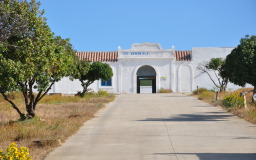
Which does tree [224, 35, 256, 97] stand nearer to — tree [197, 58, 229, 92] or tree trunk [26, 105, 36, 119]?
tree trunk [26, 105, 36, 119]

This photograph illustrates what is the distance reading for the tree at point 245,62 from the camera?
54.3 feet

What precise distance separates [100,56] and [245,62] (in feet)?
120

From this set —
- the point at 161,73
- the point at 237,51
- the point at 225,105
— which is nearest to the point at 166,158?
the point at 237,51

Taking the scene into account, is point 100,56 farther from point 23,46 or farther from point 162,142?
point 162,142

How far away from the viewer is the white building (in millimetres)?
51094

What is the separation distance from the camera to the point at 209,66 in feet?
152

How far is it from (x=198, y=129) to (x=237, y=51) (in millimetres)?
6184

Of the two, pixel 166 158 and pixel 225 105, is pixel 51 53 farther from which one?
pixel 225 105

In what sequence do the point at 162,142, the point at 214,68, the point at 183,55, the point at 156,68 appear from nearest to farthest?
the point at 162,142 < the point at 214,68 < the point at 156,68 < the point at 183,55

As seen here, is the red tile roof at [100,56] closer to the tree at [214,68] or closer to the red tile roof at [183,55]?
the red tile roof at [183,55]

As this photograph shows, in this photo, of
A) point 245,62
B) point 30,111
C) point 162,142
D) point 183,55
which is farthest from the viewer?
point 183,55

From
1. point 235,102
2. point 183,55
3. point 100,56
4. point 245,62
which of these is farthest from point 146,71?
point 245,62

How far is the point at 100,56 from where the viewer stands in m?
52.1

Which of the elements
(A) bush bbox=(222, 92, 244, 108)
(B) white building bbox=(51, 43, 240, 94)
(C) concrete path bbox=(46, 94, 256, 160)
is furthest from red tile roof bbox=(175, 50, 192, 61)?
(C) concrete path bbox=(46, 94, 256, 160)
